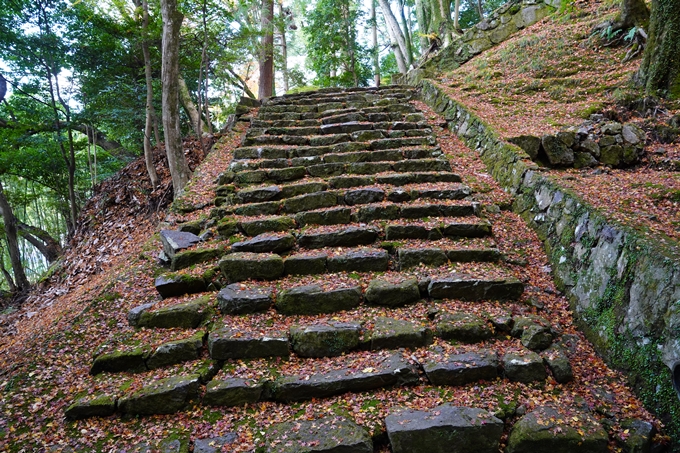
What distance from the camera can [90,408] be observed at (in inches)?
112

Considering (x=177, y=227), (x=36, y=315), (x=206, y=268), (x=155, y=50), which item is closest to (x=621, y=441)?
(x=206, y=268)

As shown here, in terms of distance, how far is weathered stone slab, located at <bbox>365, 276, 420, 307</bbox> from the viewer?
3.74m

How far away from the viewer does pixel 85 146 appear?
33.0 feet

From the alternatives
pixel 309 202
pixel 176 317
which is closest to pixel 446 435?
pixel 176 317

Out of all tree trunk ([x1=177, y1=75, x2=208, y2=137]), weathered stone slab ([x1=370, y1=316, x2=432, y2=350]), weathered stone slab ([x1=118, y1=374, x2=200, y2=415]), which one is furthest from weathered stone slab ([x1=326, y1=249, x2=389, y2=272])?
tree trunk ([x1=177, y1=75, x2=208, y2=137])

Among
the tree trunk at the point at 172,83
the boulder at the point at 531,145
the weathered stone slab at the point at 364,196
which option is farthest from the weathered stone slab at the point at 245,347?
the boulder at the point at 531,145

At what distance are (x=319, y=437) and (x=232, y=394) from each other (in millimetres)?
804

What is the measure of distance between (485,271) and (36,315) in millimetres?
6847

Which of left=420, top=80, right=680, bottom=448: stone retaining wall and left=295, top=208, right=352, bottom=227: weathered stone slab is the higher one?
left=295, top=208, right=352, bottom=227: weathered stone slab

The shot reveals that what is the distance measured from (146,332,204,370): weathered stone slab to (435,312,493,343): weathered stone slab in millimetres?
2193

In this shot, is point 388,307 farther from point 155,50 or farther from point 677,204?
point 155,50

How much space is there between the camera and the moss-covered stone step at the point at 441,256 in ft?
13.7

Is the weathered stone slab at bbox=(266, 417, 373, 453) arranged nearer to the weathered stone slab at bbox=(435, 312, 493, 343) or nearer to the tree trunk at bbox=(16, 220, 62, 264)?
the weathered stone slab at bbox=(435, 312, 493, 343)

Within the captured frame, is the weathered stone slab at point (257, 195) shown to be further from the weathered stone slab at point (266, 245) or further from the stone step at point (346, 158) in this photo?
the weathered stone slab at point (266, 245)
